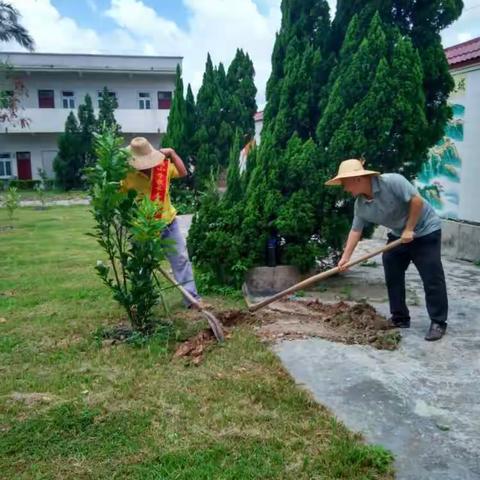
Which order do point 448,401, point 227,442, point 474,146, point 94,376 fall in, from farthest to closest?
1. point 474,146
2. point 94,376
3. point 448,401
4. point 227,442

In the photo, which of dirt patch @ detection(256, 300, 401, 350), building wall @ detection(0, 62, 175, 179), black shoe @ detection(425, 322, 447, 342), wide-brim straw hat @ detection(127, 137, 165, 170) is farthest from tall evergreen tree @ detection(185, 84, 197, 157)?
black shoe @ detection(425, 322, 447, 342)

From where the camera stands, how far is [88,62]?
89.2 feet

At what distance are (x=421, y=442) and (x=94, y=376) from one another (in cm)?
213

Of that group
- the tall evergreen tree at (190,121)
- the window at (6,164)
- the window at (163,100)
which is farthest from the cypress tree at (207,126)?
the window at (6,164)

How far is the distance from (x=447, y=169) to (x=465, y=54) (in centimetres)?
167

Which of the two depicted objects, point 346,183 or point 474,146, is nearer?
point 346,183

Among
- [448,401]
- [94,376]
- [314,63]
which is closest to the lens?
[448,401]

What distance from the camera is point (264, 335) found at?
4.35 m

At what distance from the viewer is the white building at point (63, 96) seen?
26.7 m

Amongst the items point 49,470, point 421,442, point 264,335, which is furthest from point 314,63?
point 49,470

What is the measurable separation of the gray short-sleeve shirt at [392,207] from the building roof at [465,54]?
4.11 meters

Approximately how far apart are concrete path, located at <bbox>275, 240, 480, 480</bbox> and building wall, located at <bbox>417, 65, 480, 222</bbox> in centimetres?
327

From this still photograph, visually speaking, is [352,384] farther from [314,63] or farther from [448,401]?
[314,63]

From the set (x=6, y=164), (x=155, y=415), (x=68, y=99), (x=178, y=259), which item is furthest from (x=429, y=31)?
(x=6, y=164)
